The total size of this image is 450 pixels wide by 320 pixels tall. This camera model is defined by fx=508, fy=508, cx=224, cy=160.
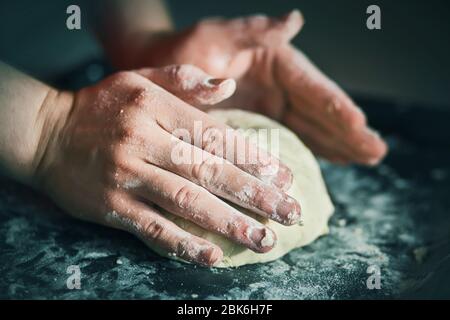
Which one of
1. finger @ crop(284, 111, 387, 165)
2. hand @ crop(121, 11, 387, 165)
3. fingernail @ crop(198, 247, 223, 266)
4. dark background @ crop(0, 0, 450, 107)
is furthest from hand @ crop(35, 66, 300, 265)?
dark background @ crop(0, 0, 450, 107)

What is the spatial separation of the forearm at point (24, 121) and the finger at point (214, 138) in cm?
26

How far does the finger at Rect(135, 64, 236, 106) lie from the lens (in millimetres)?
1075

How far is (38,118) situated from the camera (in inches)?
47.2

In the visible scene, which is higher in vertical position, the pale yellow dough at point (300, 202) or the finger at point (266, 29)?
the finger at point (266, 29)

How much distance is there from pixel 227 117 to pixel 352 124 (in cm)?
38

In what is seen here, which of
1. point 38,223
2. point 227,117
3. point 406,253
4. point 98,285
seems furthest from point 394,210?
point 38,223

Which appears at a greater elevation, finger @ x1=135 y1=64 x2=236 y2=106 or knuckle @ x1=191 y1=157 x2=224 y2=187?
finger @ x1=135 y1=64 x2=236 y2=106

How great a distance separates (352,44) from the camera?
2.20 meters

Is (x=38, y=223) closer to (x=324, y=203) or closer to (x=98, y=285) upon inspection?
(x=98, y=285)

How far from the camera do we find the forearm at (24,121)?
1.17 meters

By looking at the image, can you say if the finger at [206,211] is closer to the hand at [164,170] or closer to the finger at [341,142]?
the hand at [164,170]

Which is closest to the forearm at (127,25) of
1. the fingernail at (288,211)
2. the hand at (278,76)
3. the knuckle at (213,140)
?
the hand at (278,76)

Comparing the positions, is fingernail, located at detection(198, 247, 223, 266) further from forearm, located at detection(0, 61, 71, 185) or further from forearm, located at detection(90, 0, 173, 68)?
forearm, located at detection(90, 0, 173, 68)

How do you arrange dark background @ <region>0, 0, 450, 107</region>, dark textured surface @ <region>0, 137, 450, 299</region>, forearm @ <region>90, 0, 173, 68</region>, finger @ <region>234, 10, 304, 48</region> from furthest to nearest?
dark background @ <region>0, 0, 450, 107</region>, forearm @ <region>90, 0, 173, 68</region>, finger @ <region>234, 10, 304, 48</region>, dark textured surface @ <region>0, 137, 450, 299</region>
